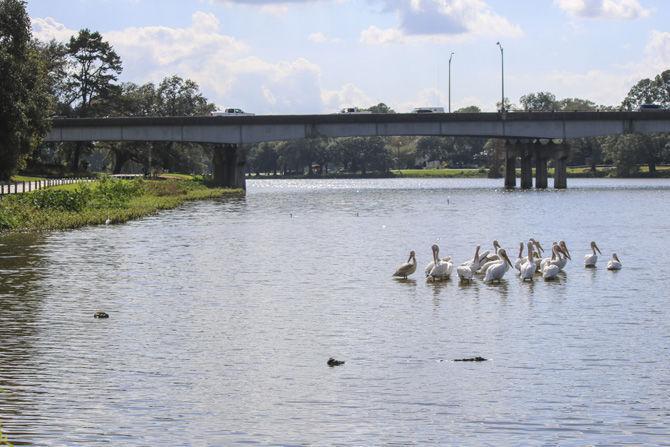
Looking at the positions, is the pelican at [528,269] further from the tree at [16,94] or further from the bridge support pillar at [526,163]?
the bridge support pillar at [526,163]

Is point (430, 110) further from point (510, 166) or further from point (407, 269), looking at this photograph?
point (407, 269)

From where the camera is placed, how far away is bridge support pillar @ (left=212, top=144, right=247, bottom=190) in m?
137

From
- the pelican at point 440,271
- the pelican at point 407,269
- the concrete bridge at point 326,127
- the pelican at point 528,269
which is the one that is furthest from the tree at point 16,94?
the pelican at point 528,269

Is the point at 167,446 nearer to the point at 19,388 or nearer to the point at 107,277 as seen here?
the point at 19,388

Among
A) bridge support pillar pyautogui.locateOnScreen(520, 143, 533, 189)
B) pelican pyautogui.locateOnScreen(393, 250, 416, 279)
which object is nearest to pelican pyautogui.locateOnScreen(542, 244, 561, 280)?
pelican pyautogui.locateOnScreen(393, 250, 416, 279)

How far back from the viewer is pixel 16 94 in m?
77.8

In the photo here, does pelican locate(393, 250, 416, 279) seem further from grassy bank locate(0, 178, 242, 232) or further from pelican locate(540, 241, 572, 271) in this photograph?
grassy bank locate(0, 178, 242, 232)

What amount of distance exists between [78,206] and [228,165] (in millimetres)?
67517

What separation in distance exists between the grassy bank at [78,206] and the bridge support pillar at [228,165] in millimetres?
34700

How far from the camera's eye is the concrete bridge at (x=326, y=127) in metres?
134

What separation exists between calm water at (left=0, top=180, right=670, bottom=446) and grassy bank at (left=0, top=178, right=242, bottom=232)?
1261 centimetres

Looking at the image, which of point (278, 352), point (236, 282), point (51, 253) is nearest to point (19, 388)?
point (278, 352)

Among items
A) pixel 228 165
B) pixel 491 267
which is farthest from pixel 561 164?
pixel 491 267

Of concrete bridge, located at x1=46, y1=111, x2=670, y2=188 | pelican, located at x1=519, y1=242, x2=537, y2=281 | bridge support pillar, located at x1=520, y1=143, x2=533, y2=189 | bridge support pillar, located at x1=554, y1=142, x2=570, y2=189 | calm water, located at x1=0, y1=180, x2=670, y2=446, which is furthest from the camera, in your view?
bridge support pillar, located at x1=520, y1=143, x2=533, y2=189
